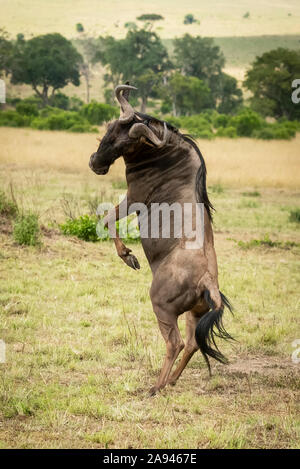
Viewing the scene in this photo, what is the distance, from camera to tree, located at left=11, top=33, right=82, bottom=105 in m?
52.8

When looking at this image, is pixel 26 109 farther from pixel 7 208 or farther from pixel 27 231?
pixel 27 231

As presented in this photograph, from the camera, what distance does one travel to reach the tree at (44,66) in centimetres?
5275

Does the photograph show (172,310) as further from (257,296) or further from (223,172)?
(223,172)

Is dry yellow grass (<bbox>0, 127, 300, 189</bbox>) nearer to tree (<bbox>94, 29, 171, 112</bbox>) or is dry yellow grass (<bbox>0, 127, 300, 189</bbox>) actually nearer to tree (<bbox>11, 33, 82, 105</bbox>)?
tree (<bbox>11, 33, 82, 105</bbox>)

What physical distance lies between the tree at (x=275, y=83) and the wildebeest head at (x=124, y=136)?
40.0m

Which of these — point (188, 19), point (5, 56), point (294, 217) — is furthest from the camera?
point (188, 19)

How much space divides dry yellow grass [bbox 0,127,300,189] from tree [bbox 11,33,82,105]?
24925mm

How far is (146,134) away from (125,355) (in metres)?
2.08

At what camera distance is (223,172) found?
20.7 m

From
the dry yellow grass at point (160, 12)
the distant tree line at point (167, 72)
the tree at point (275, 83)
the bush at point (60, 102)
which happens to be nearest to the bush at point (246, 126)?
the distant tree line at point (167, 72)

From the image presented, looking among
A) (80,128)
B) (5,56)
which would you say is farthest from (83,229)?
(5,56)

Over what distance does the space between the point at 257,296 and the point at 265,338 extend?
5.51ft

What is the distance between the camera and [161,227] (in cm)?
485

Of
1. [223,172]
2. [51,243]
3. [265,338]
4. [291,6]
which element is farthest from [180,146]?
[291,6]
